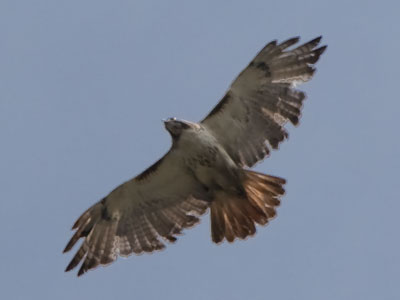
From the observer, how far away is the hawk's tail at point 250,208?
1464 centimetres

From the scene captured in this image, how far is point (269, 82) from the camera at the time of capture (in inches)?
586

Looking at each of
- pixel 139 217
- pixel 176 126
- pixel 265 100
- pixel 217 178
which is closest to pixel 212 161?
pixel 217 178

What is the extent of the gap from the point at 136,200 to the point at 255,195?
172 cm

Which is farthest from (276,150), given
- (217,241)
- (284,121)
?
(217,241)

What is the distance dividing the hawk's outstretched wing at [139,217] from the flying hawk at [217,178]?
0.01 metres

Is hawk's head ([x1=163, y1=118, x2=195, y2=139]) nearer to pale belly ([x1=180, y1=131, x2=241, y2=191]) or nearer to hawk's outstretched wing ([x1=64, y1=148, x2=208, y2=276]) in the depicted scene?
pale belly ([x1=180, y1=131, x2=241, y2=191])

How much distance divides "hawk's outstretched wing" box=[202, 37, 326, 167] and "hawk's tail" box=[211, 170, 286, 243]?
0.38 m

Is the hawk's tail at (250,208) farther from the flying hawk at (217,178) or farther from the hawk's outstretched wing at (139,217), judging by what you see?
the hawk's outstretched wing at (139,217)

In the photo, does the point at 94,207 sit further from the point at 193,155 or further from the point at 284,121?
the point at 284,121

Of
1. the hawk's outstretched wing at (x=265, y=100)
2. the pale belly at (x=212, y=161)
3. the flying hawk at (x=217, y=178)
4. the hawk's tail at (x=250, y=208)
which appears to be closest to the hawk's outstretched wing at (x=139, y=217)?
the flying hawk at (x=217, y=178)

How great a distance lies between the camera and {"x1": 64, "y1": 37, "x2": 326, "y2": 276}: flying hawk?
14688 mm

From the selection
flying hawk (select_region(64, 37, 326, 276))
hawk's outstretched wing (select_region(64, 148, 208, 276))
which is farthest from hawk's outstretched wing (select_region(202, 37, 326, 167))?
hawk's outstretched wing (select_region(64, 148, 208, 276))

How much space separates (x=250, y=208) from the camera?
14.8m

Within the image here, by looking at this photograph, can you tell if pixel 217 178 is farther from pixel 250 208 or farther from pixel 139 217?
pixel 139 217
